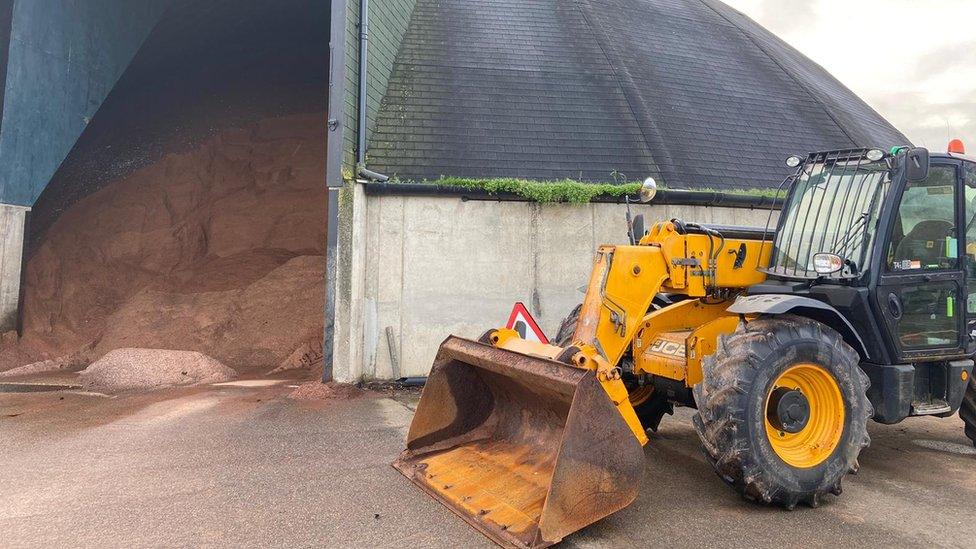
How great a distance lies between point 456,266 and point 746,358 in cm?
537

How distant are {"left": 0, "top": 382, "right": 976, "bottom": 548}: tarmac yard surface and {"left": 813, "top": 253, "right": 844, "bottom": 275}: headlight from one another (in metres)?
1.70

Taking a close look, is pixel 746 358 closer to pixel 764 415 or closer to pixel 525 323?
pixel 764 415

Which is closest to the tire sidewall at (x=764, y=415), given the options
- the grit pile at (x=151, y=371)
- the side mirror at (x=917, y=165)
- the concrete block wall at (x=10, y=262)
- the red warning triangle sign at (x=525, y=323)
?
the side mirror at (x=917, y=165)

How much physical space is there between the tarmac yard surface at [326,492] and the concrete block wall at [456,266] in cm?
201

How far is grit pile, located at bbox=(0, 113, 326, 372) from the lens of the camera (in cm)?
1038

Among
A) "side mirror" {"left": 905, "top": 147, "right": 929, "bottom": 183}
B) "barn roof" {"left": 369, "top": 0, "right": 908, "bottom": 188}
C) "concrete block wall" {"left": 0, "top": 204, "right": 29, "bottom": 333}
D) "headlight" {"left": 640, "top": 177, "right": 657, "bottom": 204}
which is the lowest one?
"concrete block wall" {"left": 0, "top": 204, "right": 29, "bottom": 333}

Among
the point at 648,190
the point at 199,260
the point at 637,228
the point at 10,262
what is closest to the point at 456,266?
the point at 637,228

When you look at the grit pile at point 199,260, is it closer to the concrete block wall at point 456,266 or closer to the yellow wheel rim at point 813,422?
the concrete block wall at point 456,266

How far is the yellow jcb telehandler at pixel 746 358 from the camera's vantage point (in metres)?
3.71

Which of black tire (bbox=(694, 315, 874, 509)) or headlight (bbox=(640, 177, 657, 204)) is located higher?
headlight (bbox=(640, 177, 657, 204))

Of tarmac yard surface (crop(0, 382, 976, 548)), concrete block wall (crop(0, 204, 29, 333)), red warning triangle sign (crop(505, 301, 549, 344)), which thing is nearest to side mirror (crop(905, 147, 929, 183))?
tarmac yard surface (crop(0, 382, 976, 548))

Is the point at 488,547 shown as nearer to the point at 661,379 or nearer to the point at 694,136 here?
the point at 661,379

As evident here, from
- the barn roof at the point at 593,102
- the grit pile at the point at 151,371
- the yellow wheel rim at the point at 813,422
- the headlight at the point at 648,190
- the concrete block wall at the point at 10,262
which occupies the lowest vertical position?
the grit pile at the point at 151,371

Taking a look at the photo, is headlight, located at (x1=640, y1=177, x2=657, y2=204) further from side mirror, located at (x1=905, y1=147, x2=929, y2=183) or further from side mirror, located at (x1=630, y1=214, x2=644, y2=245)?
side mirror, located at (x1=905, y1=147, x2=929, y2=183)
